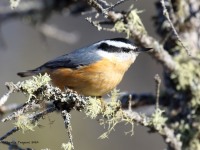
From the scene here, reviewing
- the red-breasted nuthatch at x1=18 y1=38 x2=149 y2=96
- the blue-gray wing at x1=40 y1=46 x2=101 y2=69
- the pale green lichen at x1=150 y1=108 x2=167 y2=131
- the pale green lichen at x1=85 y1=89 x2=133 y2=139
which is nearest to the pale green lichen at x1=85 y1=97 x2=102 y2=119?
the pale green lichen at x1=85 y1=89 x2=133 y2=139

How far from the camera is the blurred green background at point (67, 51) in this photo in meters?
6.93

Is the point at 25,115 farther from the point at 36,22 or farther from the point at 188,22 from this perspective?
the point at 36,22

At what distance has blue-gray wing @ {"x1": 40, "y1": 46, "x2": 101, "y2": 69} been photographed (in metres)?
4.16

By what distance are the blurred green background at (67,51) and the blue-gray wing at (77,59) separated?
189cm

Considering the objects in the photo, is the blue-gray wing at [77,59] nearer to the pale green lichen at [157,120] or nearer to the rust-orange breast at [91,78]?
the rust-orange breast at [91,78]

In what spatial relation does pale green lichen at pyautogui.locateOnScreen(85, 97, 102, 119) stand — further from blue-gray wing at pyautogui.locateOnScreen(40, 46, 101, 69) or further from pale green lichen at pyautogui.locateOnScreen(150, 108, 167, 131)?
blue-gray wing at pyautogui.locateOnScreen(40, 46, 101, 69)

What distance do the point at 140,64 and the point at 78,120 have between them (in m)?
1.37

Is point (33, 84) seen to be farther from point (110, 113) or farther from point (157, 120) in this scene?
point (157, 120)

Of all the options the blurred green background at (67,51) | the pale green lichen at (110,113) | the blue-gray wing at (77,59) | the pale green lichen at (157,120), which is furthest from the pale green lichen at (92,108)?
the blurred green background at (67,51)

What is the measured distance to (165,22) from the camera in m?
4.11

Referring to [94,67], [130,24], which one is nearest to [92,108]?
[130,24]

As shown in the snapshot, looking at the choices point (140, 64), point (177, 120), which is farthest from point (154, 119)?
point (140, 64)

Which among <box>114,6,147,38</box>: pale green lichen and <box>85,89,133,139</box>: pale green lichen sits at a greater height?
<box>114,6,147,38</box>: pale green lichen

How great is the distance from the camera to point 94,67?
4145 millimetres
